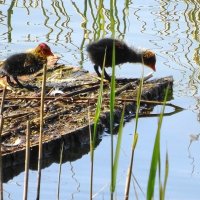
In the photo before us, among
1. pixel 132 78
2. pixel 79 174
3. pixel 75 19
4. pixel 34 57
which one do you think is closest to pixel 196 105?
pixel 132 78

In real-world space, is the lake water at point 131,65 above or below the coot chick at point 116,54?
below

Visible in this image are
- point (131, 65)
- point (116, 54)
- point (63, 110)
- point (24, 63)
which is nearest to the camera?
point (63, 110)

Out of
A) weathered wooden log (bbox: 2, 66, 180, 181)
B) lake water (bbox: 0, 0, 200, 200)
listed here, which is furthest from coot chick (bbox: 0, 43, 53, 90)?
lake water (bbox: 0, 0, 200, 200)

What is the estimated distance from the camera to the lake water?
6.96 metres

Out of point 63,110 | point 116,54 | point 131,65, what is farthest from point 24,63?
point 131,65

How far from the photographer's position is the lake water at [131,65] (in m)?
6.96

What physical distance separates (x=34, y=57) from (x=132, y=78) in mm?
1061

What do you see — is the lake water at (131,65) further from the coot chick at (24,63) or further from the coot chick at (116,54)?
the coot chick at (24,63)

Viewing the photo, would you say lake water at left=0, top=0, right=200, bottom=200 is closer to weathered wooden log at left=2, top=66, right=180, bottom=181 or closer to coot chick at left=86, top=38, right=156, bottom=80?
weathered wooden log at left=2, top=66, right=180, bottom=181

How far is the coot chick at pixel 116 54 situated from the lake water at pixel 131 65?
29 centimetres

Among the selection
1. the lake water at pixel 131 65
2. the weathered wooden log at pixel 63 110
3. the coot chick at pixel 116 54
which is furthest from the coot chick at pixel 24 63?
the lake water at pixel 131 65

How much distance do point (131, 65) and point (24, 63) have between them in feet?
5.65

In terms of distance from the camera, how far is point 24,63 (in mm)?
8875

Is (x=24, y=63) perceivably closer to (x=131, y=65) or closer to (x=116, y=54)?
(x=116, y=54)
